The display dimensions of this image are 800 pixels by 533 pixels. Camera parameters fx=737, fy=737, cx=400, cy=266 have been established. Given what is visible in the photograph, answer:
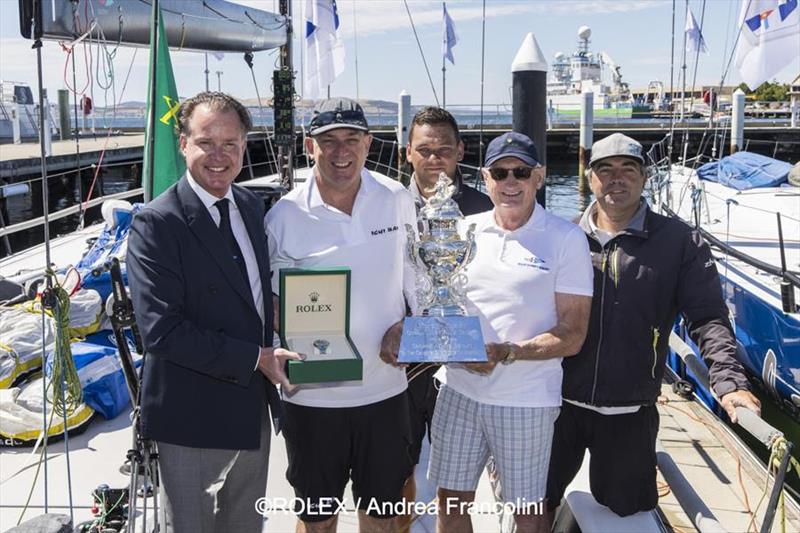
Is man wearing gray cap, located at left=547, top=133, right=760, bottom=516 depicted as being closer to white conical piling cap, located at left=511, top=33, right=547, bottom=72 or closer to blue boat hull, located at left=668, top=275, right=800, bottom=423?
white conical piling cap, located at left=511, top=33, right=547, bottom=72

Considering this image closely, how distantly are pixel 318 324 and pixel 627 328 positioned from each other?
1164 millimetres

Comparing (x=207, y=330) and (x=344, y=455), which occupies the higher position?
(x=207, y=330)

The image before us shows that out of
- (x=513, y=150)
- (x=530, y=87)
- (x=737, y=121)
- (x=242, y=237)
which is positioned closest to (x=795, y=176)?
(x=530, y=87)

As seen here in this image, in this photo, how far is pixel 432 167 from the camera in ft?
11.2

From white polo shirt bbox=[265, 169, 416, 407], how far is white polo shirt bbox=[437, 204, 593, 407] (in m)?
0.31

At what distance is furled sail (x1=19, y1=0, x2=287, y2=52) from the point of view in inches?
284

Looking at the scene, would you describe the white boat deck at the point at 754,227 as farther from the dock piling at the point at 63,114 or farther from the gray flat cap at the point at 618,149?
the dock piling at the point at 63,114

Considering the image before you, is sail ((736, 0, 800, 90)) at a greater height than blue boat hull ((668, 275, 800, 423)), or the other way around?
sail ((736, 0, 800, 90))

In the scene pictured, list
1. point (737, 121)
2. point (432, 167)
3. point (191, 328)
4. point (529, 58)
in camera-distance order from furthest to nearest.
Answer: point (737, 121) < point (529, 58) < point (432, 167) < point (191, 328)

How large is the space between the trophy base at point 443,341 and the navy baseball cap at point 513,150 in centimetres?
63

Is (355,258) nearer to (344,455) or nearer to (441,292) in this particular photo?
(441,292)

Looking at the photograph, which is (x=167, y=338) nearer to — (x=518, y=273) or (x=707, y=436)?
(x=518, y=273)

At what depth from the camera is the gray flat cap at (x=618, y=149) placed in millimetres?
2854

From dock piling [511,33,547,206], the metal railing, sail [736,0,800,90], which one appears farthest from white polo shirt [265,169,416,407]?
sail [736,0,800,90]
